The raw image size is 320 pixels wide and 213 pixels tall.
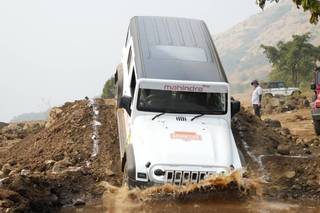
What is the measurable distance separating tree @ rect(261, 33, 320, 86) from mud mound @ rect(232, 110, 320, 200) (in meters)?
33.9

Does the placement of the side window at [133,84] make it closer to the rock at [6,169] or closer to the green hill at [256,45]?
the rock at [6,169]

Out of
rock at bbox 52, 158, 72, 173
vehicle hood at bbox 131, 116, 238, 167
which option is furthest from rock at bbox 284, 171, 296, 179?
rock at bbox 52, 158, 72, 173

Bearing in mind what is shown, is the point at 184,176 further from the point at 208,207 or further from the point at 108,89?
the point at 108,89

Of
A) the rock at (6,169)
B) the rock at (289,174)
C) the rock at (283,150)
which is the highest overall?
the rock at (283,150)

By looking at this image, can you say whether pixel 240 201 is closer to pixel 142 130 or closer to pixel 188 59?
pixel 142 130

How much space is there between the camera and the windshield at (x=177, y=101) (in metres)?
9.86

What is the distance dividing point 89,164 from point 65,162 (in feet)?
1.45

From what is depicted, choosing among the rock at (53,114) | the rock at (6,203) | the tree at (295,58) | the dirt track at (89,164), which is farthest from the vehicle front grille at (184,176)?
the tree at (295,58)

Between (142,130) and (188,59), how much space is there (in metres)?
1.86

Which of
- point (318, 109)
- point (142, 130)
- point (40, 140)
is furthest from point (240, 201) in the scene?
point (318, 109)

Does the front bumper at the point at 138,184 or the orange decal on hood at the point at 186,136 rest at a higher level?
the orange decal on hood at the point at 186,136

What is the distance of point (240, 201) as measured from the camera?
28.9 feet

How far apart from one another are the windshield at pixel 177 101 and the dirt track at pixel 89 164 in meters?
1.34

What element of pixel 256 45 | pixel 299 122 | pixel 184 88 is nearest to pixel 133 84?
pixel 184 88
